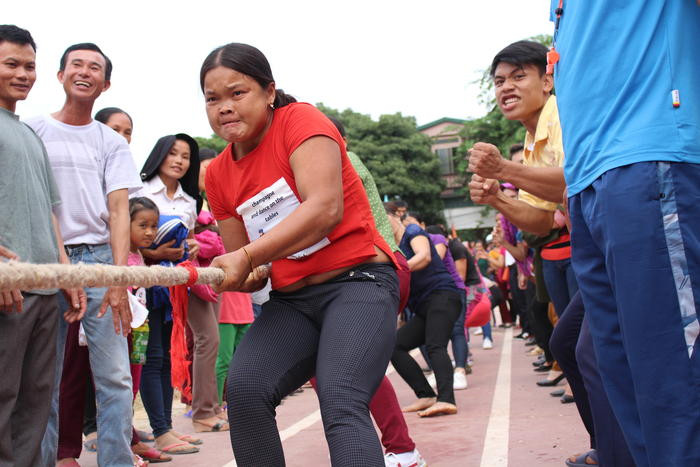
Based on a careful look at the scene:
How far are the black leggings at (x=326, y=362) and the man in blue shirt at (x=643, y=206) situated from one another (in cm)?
75

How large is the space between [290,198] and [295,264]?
0.26 metres

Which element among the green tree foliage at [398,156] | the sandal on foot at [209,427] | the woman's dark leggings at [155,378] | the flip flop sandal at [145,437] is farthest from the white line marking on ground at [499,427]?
the green tree foliage at [398,156]

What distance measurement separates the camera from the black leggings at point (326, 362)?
252 centimetres

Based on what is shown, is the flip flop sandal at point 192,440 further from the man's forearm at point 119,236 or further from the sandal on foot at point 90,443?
the man's forearm at point 119,236

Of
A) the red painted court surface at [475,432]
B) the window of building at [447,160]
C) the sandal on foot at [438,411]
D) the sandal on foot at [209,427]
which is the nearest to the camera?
the red painted court surface at [475,432]

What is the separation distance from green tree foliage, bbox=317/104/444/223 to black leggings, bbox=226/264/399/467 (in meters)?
48.4

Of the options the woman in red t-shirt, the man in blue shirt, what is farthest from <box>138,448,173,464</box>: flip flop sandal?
the man in blue shirt

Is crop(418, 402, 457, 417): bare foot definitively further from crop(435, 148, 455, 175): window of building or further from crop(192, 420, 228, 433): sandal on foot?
crop(435, 148, 455, 175): window of building

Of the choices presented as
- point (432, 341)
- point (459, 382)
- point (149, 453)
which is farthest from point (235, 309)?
point (459, 382)

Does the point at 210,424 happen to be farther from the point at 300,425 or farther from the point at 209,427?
the point at 300,425

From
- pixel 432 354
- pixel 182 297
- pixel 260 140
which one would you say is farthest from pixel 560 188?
pixel 432 354

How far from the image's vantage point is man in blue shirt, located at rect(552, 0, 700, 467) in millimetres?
2133

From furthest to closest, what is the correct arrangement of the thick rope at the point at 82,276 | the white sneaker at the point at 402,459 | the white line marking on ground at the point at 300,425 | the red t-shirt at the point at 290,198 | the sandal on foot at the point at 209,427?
the sandal on foot at the point at 209,427 → the white line marking on ground at the point at 300,425 → the white sneaker at the point at 402,459 → the red t-shirt at the point at 290,198 → the thick rope at the point at 82,276

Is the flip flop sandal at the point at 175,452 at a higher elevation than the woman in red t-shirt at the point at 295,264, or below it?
below
